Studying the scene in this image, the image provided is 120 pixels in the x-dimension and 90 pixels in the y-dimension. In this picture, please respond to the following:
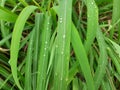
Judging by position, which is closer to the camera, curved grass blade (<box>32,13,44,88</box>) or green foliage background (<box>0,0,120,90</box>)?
green foliage background (<box>0,0,120,90</box>)

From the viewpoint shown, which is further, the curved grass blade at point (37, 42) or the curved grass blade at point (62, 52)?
the curved grass blade at point (37, 42)

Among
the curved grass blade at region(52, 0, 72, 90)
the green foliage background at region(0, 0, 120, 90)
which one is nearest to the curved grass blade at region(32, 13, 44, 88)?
the green foliage background at region(0, 0, 120, 90)

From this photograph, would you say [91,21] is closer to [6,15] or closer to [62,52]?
[62,52]

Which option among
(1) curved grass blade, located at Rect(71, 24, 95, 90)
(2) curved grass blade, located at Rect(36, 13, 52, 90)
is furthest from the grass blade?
(1) curved grass blade, located at Rect(71, 24, 95, 90)

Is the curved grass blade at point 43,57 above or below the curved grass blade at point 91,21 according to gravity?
below

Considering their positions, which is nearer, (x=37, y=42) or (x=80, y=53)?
(x=80, y=53)

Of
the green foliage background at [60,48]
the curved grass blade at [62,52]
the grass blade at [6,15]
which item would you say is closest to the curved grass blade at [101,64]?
the green foliage background at [60,48]

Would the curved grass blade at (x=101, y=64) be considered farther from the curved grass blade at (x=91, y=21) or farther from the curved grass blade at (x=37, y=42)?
the curved grass blade at (x=37, y=42)

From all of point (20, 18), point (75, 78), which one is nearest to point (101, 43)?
point (75, 78)

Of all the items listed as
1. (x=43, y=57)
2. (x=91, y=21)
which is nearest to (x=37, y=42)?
(x=43, y=57)

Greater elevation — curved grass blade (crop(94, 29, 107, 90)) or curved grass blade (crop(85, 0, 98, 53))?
curved grass blade (crop(85, 0, 98, 53))

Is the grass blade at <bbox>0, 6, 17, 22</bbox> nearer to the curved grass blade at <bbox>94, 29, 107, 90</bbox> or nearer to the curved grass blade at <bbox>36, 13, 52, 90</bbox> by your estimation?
the curved grass blade at <bbox>36, 13, 52, 90</bbox>

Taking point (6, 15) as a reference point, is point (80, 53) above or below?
below
